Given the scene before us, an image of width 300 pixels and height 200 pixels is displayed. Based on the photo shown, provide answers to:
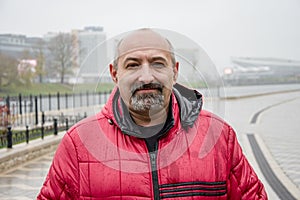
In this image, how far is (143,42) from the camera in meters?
1.25

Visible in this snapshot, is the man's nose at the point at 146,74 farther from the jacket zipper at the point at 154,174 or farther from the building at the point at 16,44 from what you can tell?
the building at the point at 16,44

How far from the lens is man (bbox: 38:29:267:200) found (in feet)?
4.14

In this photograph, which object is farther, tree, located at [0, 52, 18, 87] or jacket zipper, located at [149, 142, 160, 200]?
tree, located at [0, 52, 18, 87]

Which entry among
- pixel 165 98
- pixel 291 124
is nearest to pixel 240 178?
pixel 165 98

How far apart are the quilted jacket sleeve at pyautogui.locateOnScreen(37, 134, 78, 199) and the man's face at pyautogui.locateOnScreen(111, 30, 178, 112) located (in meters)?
0.31

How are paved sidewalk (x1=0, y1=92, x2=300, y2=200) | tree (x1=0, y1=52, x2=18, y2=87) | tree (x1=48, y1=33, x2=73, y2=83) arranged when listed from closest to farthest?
paved sidewalk (x1=0, y1=92, x2=300, y2=200) → tree (x1=48, y1=33, x2=73, y2=83) → tree (x1=0, y1=52, x2=18, y2=87)

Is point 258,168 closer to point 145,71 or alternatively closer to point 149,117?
point 149,117

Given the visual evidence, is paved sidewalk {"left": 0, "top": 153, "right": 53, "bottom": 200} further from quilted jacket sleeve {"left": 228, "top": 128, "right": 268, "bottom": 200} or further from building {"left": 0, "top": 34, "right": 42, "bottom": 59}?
building {"left": 0, "top": 34, "right": 42, "bottom": 59}

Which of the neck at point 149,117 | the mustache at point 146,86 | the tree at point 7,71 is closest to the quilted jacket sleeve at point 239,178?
the neck at point 149,117

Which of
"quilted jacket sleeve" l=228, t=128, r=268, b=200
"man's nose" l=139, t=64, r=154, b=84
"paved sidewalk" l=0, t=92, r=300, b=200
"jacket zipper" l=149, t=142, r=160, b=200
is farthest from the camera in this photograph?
"paved sidewalk" l=0, t=92, r=300, b=200

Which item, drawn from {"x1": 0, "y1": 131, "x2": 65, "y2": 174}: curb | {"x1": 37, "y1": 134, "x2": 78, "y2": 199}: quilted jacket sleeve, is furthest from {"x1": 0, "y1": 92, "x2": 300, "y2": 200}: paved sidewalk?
{"x1": 37, "y1": 134, "x2": 78, "y2": 199}: quilted jacket sleeve

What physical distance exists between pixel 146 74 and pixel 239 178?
547 millimetres

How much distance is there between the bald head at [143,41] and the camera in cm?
125

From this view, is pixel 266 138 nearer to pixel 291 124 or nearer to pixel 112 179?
pixel 291 124
